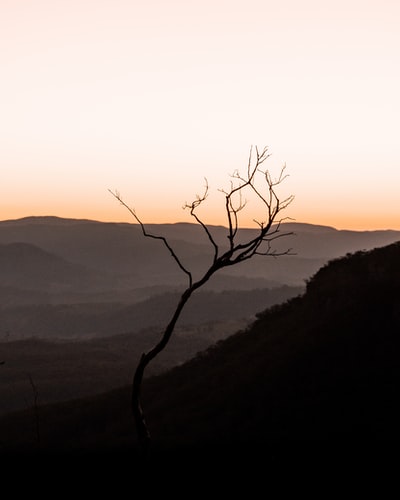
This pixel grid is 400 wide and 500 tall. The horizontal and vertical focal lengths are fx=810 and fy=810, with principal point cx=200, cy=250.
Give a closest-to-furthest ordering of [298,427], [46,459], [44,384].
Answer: [46,459] < [298,427] < [44,384]

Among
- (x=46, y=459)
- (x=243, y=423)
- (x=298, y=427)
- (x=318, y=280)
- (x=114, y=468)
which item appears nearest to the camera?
(x=114, y=468)

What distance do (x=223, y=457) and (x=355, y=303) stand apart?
35125 mm

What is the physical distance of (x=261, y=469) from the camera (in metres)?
26.1

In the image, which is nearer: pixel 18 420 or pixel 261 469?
pixel 261 469

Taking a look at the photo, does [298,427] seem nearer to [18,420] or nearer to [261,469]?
[261,469]

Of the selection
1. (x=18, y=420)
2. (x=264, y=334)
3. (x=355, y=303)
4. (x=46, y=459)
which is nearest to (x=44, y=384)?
(x=18, y=420)

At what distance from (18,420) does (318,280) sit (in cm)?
→ 3130

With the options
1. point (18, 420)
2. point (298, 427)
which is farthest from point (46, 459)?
point (18, 420)

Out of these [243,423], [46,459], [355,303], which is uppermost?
[355,303]

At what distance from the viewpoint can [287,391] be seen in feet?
173

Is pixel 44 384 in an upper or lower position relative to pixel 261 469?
lower

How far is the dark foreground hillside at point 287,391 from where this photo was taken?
139ft

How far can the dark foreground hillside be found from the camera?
4234 centimetres

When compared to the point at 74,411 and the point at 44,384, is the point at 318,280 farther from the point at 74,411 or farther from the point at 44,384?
the point at 44,384
